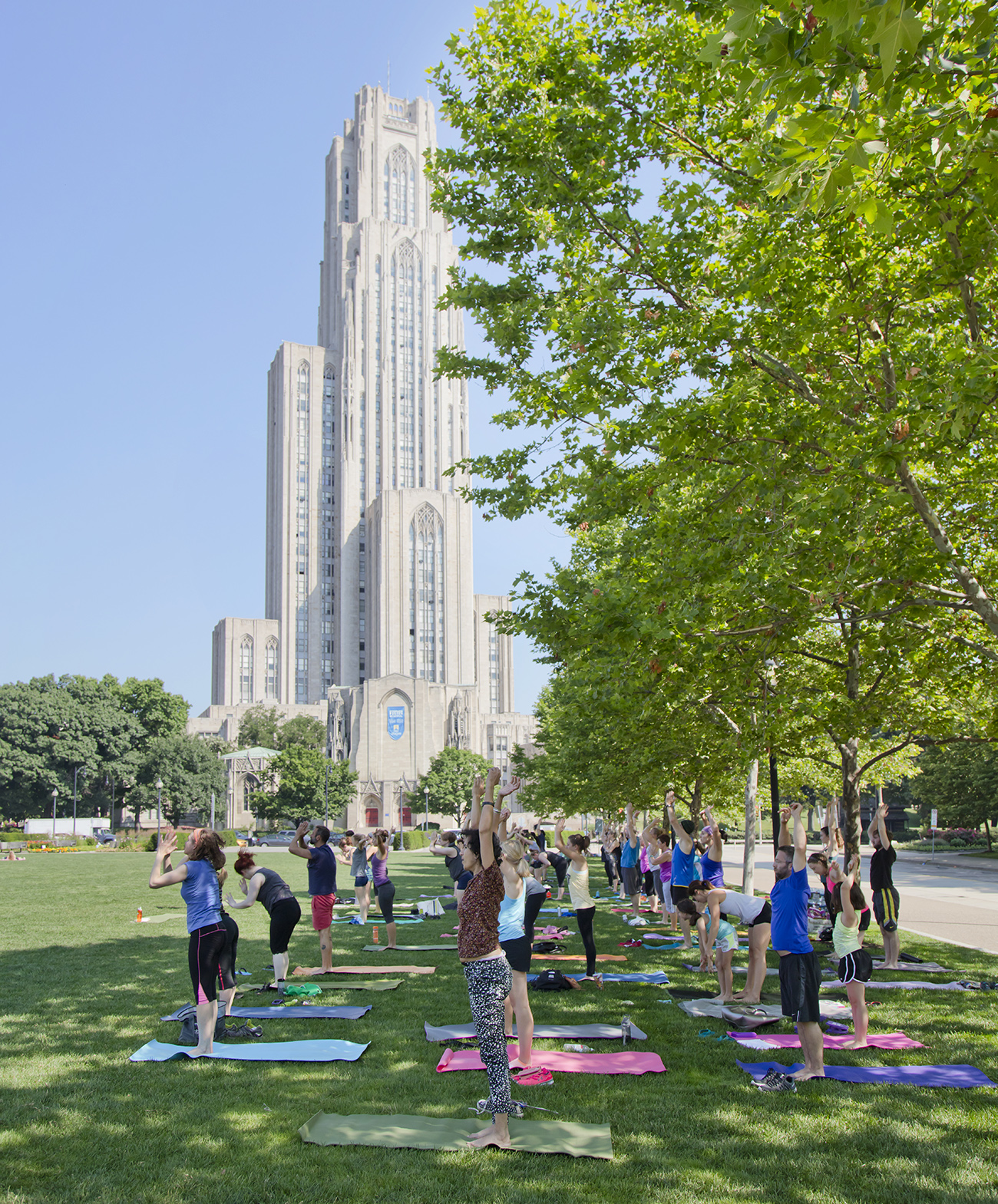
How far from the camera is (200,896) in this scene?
8219 mm

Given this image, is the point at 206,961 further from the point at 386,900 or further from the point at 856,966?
the point at 386,900

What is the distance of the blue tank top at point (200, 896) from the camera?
Result: 322 inches

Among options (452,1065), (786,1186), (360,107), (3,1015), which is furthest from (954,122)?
(360,107)

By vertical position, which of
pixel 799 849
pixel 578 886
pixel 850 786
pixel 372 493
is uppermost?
pixel 372 493

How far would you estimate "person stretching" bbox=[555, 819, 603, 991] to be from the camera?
11.4 meters

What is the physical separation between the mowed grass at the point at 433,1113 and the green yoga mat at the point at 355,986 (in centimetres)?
25

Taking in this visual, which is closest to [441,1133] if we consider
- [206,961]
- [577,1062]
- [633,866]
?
[577,1062]

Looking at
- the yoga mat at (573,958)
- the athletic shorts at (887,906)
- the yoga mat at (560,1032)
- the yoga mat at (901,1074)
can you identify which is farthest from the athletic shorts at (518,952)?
the athletic shorts at (887,906)

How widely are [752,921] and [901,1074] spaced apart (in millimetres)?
2824

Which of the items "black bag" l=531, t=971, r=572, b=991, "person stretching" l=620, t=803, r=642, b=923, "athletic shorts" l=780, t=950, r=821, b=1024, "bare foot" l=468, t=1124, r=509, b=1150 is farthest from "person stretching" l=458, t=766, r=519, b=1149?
"person stretching" l=620, t=803, r=642, b=923

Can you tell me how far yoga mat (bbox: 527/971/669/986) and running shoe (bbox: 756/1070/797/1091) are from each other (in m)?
4.96

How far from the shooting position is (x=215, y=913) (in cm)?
827

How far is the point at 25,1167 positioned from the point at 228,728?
12833cm

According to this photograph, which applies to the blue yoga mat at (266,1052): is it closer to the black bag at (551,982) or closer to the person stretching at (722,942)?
the black bag at (551,982)
